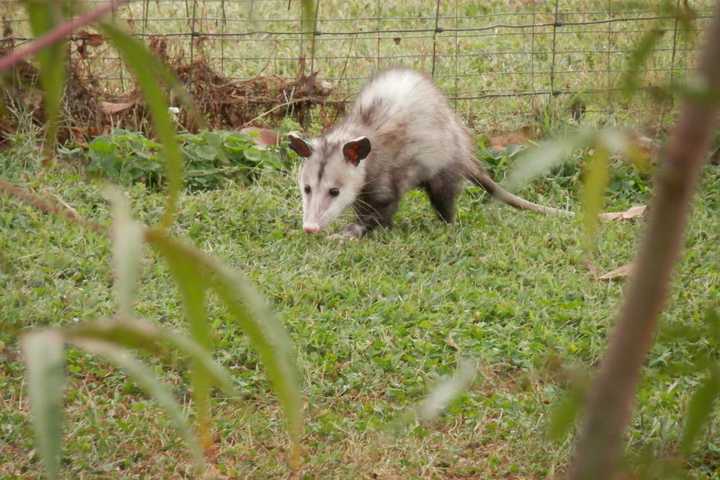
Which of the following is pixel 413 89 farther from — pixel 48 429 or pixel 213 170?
pixel 48 429

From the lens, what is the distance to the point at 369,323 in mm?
4078

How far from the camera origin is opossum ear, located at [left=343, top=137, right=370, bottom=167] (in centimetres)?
543

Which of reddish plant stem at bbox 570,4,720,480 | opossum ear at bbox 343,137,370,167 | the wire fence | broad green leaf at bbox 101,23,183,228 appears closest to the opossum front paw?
opossum ear at bbox 343,137,370,167

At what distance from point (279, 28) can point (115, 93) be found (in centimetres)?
234

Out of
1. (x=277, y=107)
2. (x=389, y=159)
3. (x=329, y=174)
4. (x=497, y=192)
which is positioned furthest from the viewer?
(x=277, y=107)

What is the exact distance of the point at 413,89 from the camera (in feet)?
19.1

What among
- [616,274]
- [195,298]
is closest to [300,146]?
[616,274]

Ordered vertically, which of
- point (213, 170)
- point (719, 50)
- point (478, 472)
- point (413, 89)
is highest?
point (719, 50)

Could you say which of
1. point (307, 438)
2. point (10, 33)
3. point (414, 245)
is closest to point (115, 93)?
point (10, 33)

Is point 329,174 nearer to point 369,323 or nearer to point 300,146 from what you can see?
point 300,146

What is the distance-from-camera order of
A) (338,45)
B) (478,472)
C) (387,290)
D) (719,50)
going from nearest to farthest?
(719,50) → (478,472) → (387,290) → (338,45)

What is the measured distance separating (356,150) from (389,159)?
248 mm

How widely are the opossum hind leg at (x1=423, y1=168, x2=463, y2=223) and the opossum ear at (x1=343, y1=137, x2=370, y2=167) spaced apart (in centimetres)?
37

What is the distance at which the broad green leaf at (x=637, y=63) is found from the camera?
84 cm
